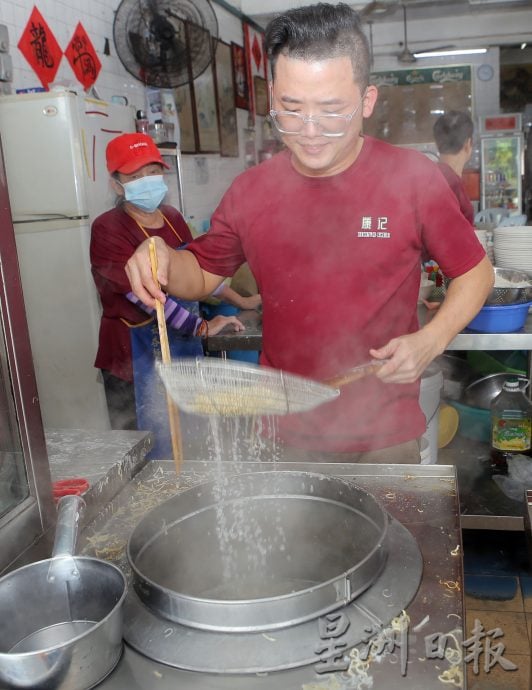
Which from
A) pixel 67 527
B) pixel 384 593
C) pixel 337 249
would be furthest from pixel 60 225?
pixel 384 593

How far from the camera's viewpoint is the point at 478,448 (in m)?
4.32

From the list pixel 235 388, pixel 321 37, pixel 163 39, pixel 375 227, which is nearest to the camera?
pixel 235 388

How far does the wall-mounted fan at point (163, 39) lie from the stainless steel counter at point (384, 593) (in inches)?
183

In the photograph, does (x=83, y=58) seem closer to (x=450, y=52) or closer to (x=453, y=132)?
(x=453, y=132)

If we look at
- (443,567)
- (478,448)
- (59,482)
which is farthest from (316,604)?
(478,448)

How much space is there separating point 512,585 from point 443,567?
2.33 m

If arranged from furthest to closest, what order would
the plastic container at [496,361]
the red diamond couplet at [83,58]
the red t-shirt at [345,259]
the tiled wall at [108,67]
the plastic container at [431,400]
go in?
the red diamond couplet at [83,58] < the plastic container at [496,361] < the tiled wall at [108,67] < the plastic container at [431,400] < the red t-shirt at [345,259]

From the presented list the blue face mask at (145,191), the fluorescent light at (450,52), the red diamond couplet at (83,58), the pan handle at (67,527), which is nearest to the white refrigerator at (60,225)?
the blue face mask at (145,191)

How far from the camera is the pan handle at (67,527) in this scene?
119cm

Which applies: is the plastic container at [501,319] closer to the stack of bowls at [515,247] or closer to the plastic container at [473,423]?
the stack of bowls at [515,247]

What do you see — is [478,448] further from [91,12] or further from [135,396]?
[91,12]

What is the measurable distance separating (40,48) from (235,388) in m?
3.70

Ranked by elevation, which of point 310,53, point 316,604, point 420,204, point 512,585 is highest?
point 310,53

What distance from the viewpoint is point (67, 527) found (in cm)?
122
